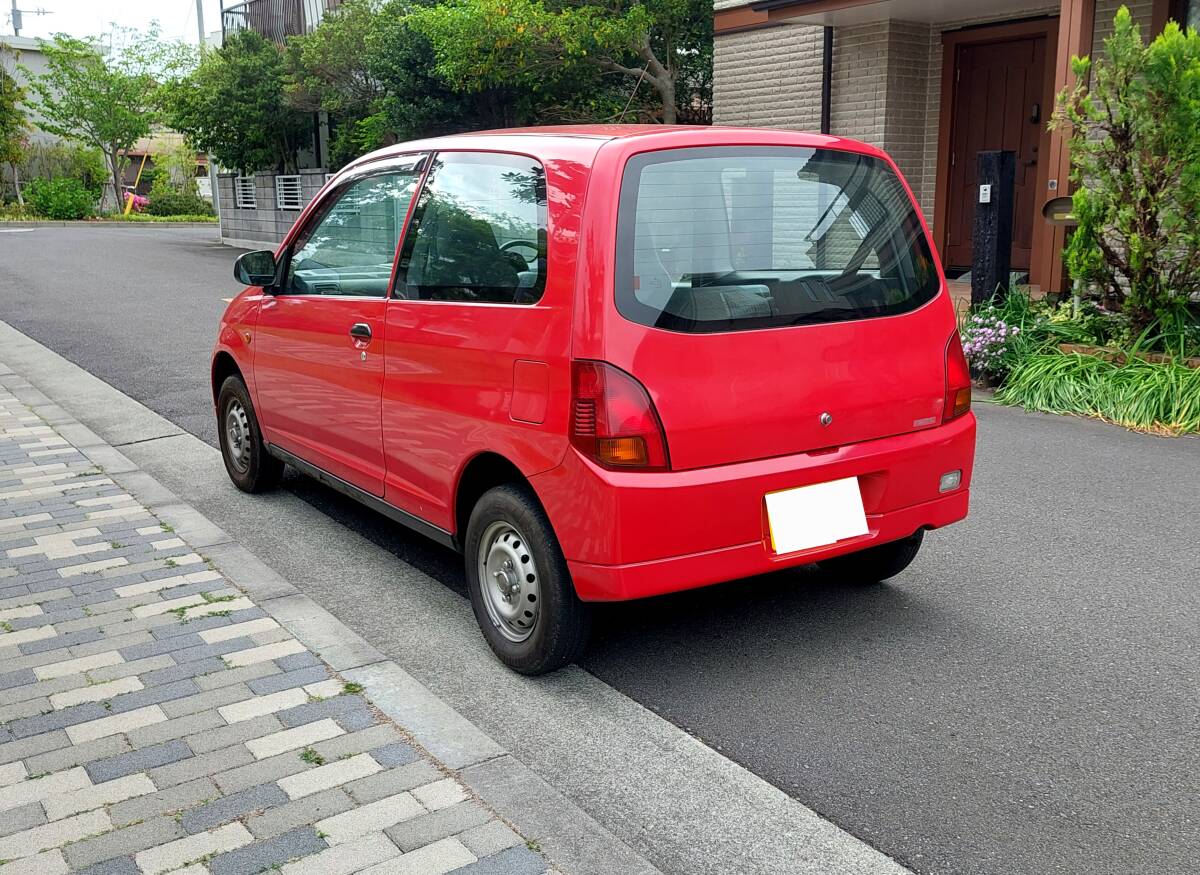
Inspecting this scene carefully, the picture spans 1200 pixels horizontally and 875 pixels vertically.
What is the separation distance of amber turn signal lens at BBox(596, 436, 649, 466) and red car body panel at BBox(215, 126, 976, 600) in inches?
1.8

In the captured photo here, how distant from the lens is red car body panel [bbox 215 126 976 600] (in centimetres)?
343

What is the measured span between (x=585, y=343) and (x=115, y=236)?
2903cm

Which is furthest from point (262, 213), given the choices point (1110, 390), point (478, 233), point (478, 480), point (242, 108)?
point (478, 480)

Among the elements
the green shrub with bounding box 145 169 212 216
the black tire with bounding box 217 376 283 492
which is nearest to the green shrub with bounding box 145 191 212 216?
the green shrub with bounding box 145 169 212 216

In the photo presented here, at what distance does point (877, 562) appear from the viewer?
14.9 feet

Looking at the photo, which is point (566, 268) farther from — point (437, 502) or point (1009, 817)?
point (1009, 817)

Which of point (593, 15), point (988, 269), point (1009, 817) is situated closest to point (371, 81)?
point (593, 15)

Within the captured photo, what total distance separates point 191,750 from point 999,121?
505 inches

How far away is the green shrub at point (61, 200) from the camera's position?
125 feet

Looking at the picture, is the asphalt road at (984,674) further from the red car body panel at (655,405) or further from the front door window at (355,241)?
the front door window at (355,241)

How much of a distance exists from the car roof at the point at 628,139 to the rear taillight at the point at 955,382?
2.45 ft

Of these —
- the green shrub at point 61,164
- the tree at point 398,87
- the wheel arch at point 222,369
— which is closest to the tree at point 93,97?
the green shrub at point 61,164

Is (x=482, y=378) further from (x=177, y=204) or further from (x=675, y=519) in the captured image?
(x=177, y=204)

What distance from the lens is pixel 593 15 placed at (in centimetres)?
1505
